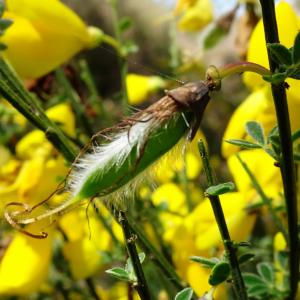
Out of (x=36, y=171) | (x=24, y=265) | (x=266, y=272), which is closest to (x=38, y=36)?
(x=36, y=171)

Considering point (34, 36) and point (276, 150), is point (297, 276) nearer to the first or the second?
point (276, 150)

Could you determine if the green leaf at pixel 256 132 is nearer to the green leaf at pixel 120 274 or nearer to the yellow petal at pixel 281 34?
the yellow petal at pixel 281 34

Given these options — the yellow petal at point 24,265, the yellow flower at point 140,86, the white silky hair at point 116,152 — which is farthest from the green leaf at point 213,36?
the white silky hair at point 116,152

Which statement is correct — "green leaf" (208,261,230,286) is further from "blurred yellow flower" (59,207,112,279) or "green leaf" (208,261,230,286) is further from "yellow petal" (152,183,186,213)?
"yellow petal" (152,183,186,213)

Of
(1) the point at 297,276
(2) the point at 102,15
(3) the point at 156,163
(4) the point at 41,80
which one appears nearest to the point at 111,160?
(3) the point at 156,163

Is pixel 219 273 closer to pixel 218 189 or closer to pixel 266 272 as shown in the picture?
pixel 218 189

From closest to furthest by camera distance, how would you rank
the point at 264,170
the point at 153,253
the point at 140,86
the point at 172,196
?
1. the point at 153,253
2. the point at 264,170
3. the point at 172,196
4. the point at 140,86
